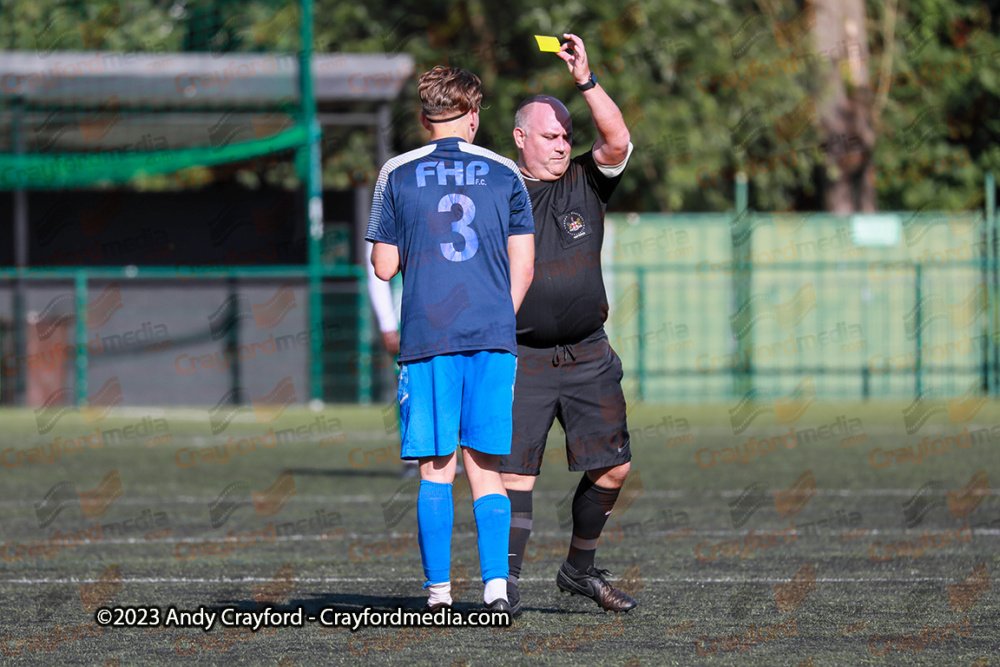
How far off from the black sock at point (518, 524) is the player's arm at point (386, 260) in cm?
111

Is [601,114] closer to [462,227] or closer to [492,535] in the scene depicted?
[462,227]

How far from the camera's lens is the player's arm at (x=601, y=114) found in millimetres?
5484

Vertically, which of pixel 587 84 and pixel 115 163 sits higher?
pixel 587 84

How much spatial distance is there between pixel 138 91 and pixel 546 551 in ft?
49.9

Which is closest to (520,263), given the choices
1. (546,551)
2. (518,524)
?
(518,524)

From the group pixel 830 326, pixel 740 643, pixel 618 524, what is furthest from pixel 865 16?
pixel 740 643

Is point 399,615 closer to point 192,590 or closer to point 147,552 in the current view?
point 192,590

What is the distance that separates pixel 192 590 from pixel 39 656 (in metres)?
1.49

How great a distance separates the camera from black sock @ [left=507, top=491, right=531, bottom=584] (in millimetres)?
6012

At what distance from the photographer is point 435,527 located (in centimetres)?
545

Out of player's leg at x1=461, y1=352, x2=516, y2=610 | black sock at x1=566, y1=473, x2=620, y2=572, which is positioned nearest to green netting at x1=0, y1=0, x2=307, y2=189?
black sock at x1=566, y1=473, x2=620, y2=572

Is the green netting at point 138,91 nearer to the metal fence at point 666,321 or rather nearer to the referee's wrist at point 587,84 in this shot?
the metal fence at point 666,321

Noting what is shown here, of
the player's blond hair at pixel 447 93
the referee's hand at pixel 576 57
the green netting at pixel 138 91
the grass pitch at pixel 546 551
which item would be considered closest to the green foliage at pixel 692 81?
the green netting at pixel 138 91

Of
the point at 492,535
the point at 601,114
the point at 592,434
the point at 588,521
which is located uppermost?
the point at 601,114
